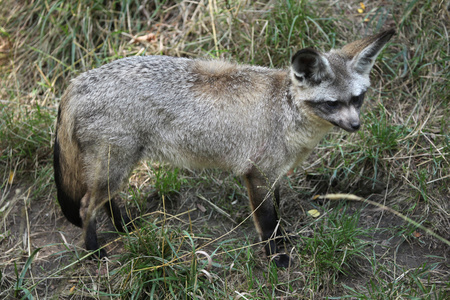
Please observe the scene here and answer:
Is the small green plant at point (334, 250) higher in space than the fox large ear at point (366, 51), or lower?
lower

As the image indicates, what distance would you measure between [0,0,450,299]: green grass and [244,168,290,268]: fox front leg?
5.6 inches

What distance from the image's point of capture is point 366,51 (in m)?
4.33

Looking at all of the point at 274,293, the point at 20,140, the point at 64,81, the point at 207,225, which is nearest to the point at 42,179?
Answer: the point at 20,140

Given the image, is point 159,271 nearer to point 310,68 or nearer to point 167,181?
point 167,181

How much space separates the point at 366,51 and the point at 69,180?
3.08 m

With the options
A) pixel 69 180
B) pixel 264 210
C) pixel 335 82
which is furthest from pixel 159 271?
pixel 335 82

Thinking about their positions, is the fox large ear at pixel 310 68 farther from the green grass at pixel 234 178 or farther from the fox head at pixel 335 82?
the green grass at pixel 234 178

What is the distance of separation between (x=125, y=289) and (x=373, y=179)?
2868 millimetres

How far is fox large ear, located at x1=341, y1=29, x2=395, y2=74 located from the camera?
4277mm

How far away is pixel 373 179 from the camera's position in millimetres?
5191

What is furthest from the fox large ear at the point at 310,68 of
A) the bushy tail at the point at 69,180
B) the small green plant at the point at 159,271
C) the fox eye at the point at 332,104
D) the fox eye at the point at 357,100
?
the bushy tail at the point at 69,180

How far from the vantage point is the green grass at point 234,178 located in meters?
4.26

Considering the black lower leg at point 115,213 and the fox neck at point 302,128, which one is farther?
the black lower leg at point 115,213

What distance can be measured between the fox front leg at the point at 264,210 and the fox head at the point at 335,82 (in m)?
0.84
